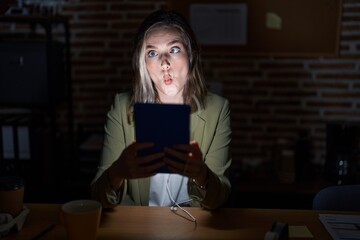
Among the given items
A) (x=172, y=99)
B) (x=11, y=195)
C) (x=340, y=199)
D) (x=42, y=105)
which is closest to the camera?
(x=11, y=195)

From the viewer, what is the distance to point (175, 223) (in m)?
1.19

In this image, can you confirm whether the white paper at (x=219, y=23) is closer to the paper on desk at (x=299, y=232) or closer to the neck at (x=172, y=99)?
the neck at (x=172, y=99)

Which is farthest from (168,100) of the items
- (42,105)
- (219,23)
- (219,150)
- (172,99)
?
(219,23)

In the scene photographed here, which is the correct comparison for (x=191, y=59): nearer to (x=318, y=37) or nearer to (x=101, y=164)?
(x=101, y=164)

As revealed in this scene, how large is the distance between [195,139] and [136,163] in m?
0.45

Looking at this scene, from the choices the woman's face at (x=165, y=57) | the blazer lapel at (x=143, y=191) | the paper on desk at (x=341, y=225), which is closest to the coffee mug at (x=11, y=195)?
the blazer lapel at (x=143, y=191)

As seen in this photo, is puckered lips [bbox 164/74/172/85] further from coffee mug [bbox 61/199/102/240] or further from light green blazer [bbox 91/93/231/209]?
coffee mug [bbox 61/199/102/240]

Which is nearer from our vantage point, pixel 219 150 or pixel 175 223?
pixel 175 223

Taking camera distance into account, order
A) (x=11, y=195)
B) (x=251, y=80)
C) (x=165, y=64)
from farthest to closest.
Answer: (x=251, y=80) → (x=165, y=64) → (x=11, y=195)

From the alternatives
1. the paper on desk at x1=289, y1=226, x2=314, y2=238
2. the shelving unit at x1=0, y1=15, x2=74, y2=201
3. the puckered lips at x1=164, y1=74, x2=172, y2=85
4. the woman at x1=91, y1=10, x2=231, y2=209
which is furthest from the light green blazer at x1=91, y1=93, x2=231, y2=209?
the shelving unit at x1=0, y1=15, x2=74, y2=201

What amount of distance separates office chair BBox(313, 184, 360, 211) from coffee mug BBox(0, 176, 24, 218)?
848mm

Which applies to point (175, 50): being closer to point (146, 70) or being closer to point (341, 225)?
point (146, 70)

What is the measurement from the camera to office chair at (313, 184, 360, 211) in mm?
1370

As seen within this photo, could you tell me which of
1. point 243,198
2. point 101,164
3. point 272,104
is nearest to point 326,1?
point 272,104
